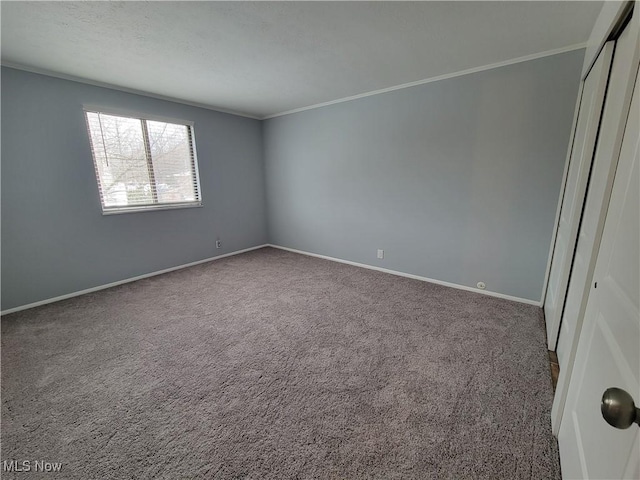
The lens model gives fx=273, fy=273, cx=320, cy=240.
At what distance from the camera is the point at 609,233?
3.14 feet

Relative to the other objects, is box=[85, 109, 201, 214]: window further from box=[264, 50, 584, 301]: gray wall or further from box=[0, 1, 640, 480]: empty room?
box=[264, 50, 584, 301]: gray wall

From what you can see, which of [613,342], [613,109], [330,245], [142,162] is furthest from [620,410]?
[142,162]

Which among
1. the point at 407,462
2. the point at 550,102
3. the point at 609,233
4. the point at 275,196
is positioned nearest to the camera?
the point at 609,233

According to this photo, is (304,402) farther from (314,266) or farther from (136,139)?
(136,139)

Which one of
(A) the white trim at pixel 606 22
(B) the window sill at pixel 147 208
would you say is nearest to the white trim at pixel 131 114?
(B) the window sill at pixel 147 208

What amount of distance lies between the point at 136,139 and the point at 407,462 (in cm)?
423

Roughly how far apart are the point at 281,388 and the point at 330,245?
2804 millimetres

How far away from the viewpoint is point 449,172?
308cm

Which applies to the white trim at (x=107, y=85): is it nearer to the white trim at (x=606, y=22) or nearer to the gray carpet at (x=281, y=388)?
the gray carpet at (x=281, y=388)

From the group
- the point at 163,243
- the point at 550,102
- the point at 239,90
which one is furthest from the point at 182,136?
the point at 550,102
